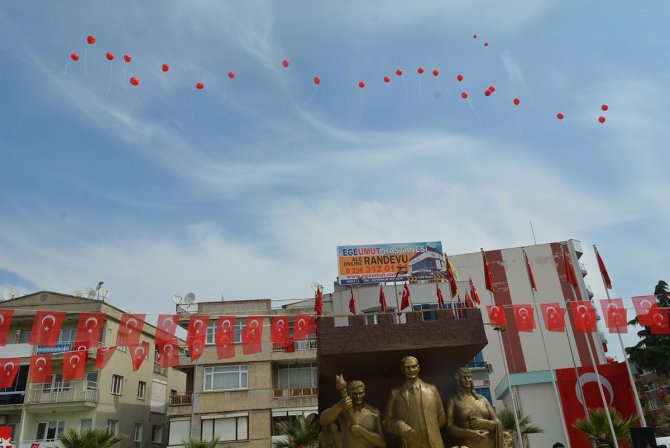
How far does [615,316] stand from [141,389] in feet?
95.9

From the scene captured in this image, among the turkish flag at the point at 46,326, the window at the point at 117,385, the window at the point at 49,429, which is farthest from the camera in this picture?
the window at the point at 117,385

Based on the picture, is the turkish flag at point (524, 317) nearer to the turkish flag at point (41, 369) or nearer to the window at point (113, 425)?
the turkish flag at point (41, 369)

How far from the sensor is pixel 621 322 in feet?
54.9

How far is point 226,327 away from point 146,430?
19.9 meters

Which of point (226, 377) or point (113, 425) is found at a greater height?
point (226, 377)

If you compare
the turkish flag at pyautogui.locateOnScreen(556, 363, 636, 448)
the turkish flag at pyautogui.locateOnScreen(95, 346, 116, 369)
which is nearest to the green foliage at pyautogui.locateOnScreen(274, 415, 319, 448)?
the turkish flag at pyautogui.locateOnScreen(95, 346, 116, 369)

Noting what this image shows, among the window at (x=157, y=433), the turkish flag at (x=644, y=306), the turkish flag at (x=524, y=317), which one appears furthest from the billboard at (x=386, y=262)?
the turkish flag at (x=644, y=306)

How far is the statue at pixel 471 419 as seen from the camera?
8.14 m

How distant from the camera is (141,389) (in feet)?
113

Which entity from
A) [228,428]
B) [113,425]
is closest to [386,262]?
[228,428]

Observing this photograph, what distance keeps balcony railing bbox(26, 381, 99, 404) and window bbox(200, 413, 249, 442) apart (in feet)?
21.4

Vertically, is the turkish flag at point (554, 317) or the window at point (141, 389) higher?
the window at point (141, 389)

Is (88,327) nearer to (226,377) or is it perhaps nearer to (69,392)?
(226,377)

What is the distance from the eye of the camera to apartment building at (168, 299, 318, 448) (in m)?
28.5
